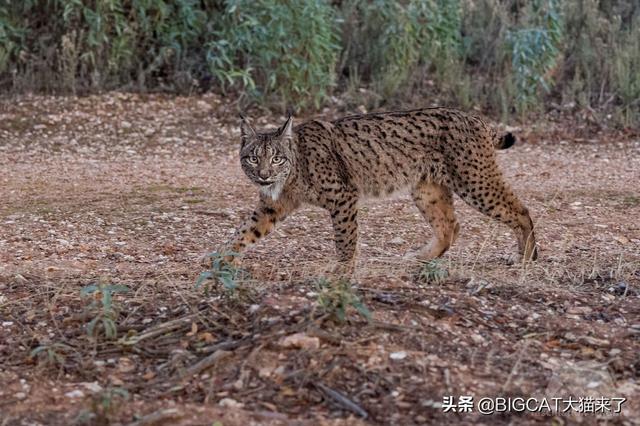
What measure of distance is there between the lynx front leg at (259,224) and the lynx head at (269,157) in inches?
4.1

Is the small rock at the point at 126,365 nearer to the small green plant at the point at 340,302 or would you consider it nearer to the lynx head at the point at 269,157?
the small green plant at the point at 340,302

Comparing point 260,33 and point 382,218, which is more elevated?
point 260,33

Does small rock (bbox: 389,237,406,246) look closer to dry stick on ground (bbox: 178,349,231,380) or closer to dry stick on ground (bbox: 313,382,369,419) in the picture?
dry stick on ground (bbox: 178,349,231,380)

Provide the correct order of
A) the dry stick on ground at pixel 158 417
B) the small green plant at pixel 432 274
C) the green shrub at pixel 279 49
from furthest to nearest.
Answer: the green shrub at pixel 279 49, the small green plant at pixel 432 274, the dry stick on ground at pixel 158 417

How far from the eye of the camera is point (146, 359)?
503cm

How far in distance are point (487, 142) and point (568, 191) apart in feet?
7.64

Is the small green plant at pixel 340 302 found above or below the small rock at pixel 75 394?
above

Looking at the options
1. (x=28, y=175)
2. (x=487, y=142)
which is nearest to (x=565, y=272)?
(x=487, y=142)

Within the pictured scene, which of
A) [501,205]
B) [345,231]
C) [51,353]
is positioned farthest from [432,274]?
[51,353]

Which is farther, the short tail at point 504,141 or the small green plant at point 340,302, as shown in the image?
the short tail at point 504,141

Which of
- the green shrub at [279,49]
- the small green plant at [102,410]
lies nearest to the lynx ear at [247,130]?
the small green plant at [102,410]

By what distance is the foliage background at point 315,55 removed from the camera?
1189 cm

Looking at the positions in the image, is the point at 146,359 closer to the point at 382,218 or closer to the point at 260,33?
the point at 382,218

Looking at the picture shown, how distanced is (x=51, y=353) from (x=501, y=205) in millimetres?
3885
